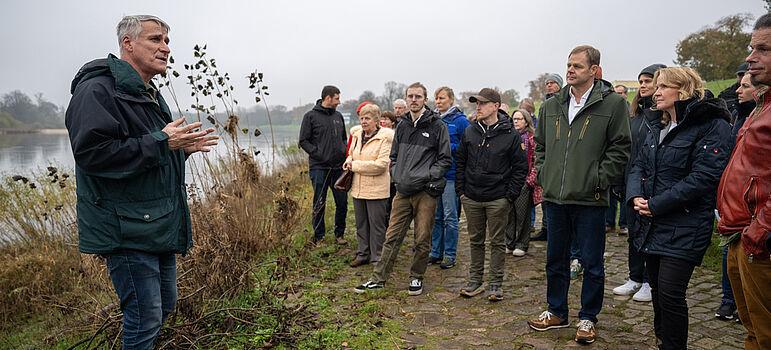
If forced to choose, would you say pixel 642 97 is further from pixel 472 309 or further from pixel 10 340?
pixel 10 340

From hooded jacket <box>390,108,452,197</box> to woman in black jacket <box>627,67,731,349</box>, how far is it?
1997mm

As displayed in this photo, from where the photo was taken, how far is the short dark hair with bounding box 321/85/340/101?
694cm

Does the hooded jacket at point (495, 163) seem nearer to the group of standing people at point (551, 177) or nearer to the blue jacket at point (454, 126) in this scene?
the group of standing people at point (551, 177)

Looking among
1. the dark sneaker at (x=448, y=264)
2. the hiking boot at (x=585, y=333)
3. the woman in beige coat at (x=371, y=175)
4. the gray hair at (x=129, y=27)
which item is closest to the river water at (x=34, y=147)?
the woman in beige coat at (x=371, y=175)

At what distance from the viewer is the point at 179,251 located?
2.67 m

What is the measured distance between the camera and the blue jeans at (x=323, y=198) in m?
6.95

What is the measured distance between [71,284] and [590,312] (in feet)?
21.2

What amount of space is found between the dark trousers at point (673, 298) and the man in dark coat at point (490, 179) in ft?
5.51

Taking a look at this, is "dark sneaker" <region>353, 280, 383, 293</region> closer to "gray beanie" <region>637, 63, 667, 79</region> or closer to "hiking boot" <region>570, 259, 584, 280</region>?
"hiking boot" <region>570, 259, 584, 280</region>

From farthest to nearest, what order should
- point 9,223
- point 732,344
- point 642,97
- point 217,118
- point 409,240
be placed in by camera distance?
point 409,240, point 9,223, point 217,118, point 642,97, point 732,344

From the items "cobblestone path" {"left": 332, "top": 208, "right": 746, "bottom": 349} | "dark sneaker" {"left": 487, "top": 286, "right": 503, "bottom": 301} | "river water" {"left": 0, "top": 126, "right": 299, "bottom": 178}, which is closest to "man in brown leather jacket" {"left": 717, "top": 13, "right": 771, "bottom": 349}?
"cobblestone path" {"left": 332, "top": 208, "right": 746, "bottom": 349}

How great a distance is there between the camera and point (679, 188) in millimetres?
3080

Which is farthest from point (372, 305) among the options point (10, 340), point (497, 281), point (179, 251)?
point (10, 340)

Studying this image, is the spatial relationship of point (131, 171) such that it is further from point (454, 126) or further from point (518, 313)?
point (454, 126)
